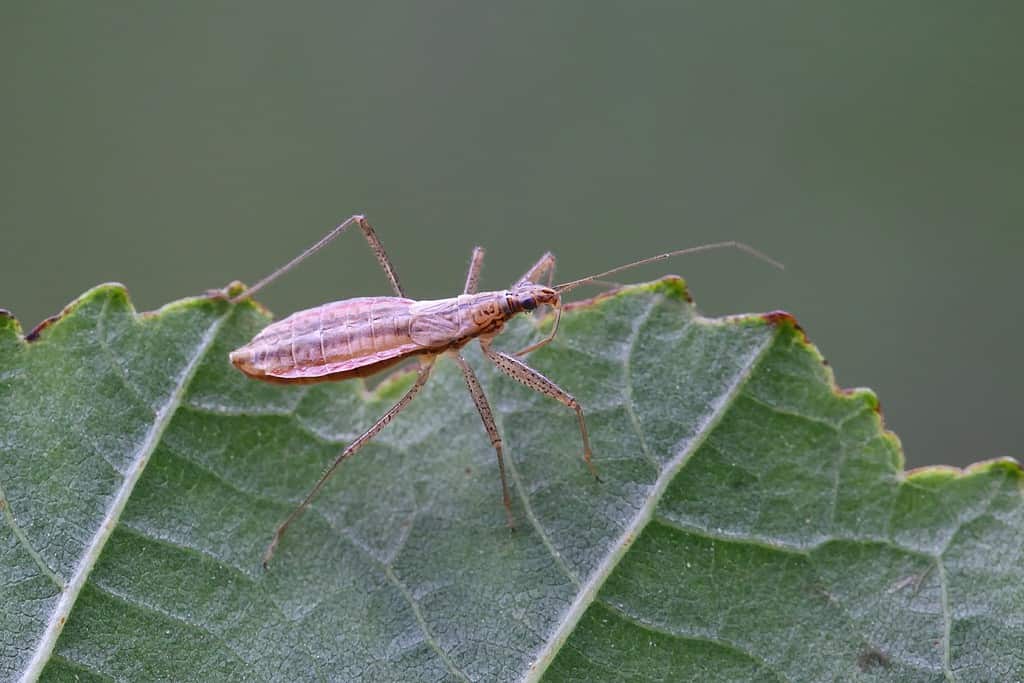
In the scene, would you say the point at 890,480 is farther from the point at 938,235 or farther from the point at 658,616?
the point at 938,235

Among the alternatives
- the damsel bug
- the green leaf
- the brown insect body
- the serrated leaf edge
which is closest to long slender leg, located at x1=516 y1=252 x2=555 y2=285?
the damsel bug

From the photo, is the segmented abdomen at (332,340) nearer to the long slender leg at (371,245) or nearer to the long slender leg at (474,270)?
the long slender leg at (371,245)

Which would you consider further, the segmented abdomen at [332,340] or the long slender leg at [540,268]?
the long slender leg at [540,268]

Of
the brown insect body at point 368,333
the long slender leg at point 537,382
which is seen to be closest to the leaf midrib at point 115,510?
the brown insect body at point 368,333

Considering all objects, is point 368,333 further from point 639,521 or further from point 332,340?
point 639,521

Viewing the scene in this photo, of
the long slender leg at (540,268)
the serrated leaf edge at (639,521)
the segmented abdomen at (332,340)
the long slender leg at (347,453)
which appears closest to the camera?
the serrated leaf edge at (639,521)

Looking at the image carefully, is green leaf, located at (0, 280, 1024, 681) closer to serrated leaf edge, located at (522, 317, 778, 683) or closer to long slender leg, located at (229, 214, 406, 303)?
serrated leaf edge, located at (522, 317, 778, 683)

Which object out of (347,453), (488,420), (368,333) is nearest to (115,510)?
(347,453)

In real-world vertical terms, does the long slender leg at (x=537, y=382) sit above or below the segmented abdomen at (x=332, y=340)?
below
